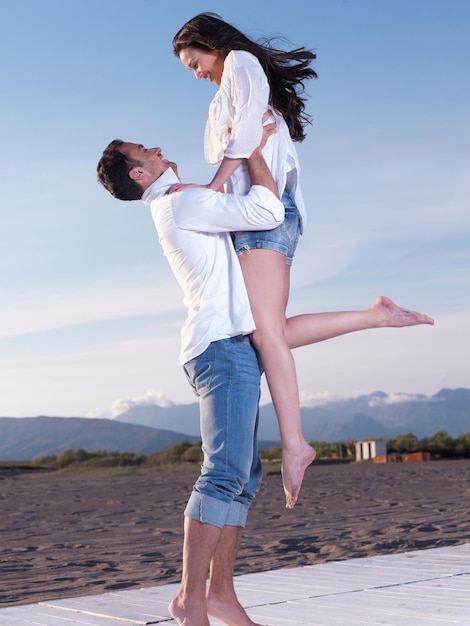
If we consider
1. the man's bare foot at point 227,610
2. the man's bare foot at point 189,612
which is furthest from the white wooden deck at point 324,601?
the man's bare foot at point 189,612

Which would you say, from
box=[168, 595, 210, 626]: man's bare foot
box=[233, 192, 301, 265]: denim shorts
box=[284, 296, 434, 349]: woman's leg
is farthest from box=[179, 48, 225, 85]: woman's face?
box=[168, 595, 210, 626]: man's bare foot

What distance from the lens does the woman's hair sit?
263 centimetres

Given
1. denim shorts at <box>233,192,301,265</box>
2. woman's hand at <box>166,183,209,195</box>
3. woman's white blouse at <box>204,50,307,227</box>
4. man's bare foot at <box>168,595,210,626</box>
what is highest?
woman's white blouse at <box>204,50,307,227</box>

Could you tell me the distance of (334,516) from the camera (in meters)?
7.43

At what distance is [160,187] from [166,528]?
Result: 490 cm

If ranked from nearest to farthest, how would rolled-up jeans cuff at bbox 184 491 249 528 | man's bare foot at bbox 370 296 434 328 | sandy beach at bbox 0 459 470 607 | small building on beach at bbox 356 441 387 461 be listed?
rolled-up jeans cuff at bbox 184 491 249 528 < man's bare foot at bbox 370 296 434 328 < sandy beach at bbox 0 459 470 607 < small building on beach at bbox 356 441 387 461

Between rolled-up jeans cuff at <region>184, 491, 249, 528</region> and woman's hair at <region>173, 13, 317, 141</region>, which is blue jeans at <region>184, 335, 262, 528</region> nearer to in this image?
rolled-up jeans cuff at <region>184, 491, 249, 528</region>

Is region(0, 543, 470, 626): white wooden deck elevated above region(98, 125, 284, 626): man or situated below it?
below

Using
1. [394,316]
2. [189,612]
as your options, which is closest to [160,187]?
[394,316]

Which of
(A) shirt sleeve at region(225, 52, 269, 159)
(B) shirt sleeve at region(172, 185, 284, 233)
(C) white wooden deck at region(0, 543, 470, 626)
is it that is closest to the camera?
(B) shirt sleeve at region(172, 185, 284, 233)

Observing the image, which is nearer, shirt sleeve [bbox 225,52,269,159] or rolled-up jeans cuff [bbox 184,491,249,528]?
rolled-up jeans cuff [bbox 184,491,249,528]

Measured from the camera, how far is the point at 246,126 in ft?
8.10

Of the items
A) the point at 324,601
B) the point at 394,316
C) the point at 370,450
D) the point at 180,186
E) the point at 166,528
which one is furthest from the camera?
the point at 370,450

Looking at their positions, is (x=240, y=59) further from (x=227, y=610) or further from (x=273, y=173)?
(x=227, y=610)
